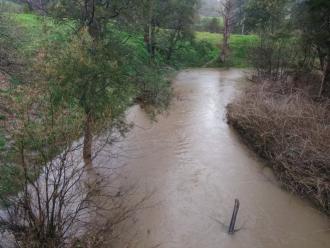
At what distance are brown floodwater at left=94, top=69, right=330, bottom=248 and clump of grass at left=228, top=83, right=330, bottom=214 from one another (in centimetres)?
35

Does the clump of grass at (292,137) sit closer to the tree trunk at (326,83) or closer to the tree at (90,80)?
the tree trunk at (326,83)

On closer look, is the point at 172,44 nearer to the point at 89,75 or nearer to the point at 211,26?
the point at 211,26

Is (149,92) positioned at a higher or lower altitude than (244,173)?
higher

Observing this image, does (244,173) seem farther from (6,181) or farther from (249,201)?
(6,181)

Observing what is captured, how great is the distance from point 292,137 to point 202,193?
3.39 meters

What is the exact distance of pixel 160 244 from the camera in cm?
679

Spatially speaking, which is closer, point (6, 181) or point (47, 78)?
point (6, 181)

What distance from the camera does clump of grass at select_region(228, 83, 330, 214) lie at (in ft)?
28.7

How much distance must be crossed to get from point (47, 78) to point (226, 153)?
6463 millimetres

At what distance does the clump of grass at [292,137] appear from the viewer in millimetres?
8734

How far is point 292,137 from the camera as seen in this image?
1007cm

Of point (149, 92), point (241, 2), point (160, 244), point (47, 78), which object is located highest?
point (241, 2)

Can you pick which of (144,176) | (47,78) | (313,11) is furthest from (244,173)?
(313,11)

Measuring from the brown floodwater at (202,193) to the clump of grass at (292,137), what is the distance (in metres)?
0.35
